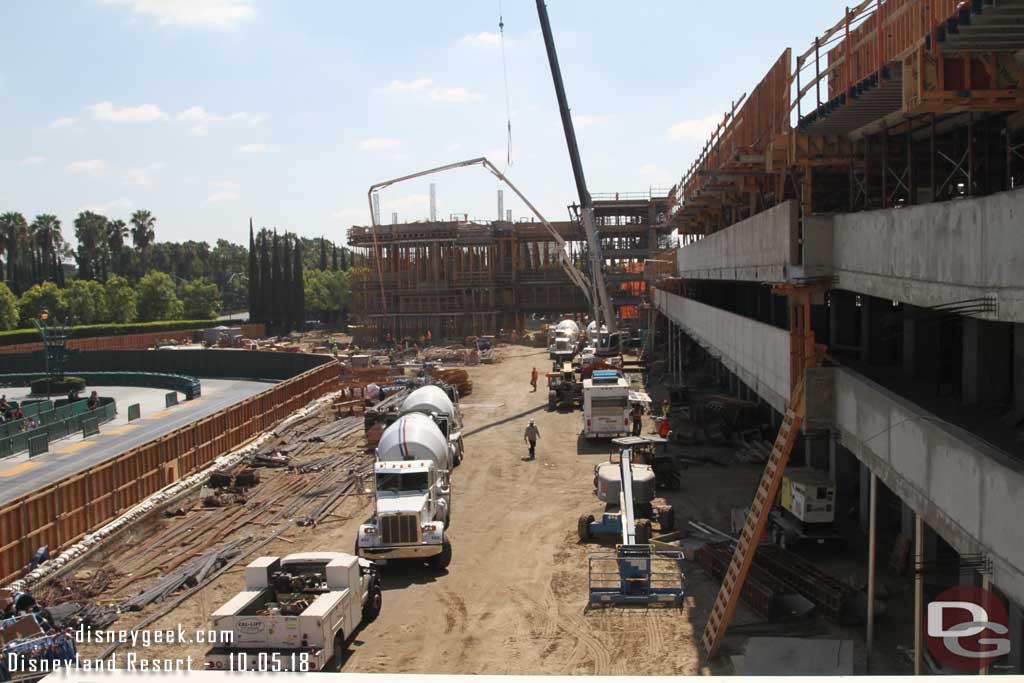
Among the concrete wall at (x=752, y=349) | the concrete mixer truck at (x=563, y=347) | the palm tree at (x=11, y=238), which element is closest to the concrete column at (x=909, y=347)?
the concrete wall at (x=752, y=349)

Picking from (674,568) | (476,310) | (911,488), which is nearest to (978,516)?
(911,488)

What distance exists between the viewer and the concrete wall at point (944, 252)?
8.86 m

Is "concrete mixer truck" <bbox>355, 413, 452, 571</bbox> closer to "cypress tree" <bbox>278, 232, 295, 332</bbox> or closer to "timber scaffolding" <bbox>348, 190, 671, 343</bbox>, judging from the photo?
"timber scaffolding" <bbox>348, 190, 671, 343</bbox>

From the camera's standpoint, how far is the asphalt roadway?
34938 mm

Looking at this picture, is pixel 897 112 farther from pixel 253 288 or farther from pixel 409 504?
pixel 253 288

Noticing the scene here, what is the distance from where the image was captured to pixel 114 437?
145 feet

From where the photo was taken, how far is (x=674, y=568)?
20406 mm

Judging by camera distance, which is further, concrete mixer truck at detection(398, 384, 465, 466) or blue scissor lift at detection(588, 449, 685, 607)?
concrete mixer truck at detection(398, 384, 465, 466)

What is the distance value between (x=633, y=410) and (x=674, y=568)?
16.9 m

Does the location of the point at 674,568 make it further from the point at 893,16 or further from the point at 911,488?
the point at 893,16

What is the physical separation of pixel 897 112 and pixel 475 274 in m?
88.3

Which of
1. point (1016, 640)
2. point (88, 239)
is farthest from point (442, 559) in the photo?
point (88, 239)

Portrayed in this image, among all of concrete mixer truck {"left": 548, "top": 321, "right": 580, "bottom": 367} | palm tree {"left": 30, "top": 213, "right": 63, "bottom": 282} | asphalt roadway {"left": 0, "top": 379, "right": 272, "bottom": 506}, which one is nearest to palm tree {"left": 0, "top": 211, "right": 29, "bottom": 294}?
palm tree {"left": 30, "top": 213, "right": 63, "bottom": 282}

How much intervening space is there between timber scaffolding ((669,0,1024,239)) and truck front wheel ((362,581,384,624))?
11.2 meters
